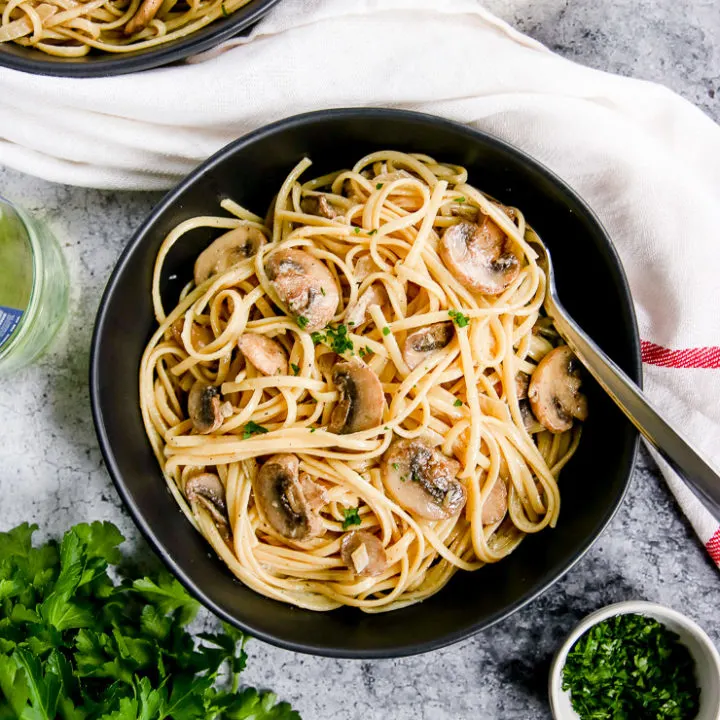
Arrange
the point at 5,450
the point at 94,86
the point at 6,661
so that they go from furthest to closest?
1. the point at 5,450
2. the point at 94,86
3. the point at 6,661

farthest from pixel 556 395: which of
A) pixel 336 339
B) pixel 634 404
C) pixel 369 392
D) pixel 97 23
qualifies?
pixel 97 23

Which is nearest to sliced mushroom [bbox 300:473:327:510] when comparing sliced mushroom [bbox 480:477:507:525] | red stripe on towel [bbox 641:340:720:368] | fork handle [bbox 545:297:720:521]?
sliced mushroom [bbox 480:477:507:525]

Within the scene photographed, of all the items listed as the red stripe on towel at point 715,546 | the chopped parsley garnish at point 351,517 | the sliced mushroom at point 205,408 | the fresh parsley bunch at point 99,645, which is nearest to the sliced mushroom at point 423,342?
the chopped parsley garnish at point 351,517

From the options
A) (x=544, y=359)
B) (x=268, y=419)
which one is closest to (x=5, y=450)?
(x=268, y=419)

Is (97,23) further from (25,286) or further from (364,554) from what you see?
(364,554)

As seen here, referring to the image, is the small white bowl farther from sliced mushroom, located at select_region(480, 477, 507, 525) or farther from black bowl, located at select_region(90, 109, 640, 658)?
sliced mushroom, located at select_region(480, 477, 507, 525)

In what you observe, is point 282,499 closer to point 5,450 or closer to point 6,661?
point 6,661

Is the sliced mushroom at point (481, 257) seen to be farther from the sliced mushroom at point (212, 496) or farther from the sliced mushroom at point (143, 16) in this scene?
the sliced mushroom at point (143, 16)

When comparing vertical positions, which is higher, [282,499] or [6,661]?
[282,499]
